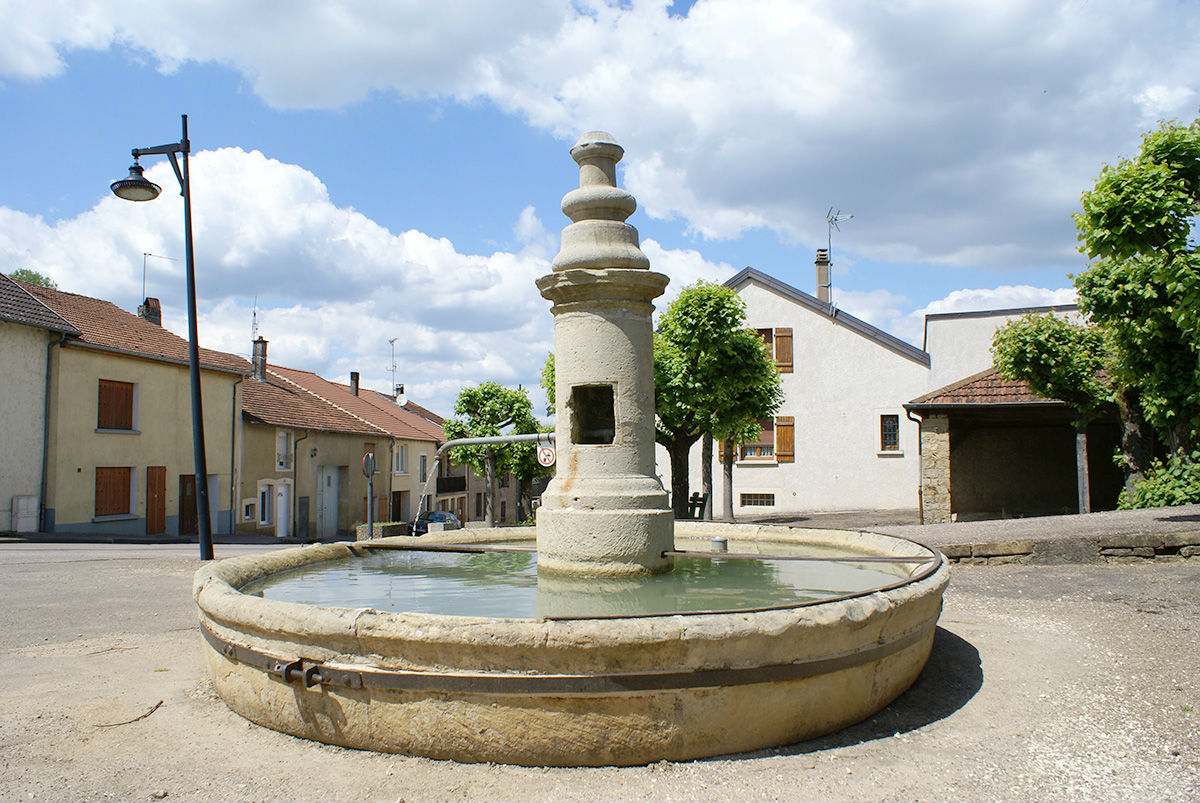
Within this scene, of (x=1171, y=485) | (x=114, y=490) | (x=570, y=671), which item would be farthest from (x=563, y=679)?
(x=114, y=490)

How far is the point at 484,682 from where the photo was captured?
11.5 feet

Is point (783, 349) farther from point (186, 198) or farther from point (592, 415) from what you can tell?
point (592, 415)

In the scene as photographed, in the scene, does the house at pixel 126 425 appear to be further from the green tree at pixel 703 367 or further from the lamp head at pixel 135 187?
the green tree at pixel 703 367

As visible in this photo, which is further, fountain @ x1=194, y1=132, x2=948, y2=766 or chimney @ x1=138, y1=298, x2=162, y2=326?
chimney @ x1=138, y1=298, x2=162, y2=326

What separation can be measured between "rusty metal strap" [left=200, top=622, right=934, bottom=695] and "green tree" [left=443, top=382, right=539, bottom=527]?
1072 inches

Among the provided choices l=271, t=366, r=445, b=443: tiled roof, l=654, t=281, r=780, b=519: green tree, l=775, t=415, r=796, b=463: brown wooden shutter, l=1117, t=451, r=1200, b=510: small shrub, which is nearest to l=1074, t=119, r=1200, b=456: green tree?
l=1117, t=451, r=1200, b=510: small shrub

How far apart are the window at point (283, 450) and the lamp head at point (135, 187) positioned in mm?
16891

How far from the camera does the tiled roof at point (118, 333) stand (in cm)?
2153

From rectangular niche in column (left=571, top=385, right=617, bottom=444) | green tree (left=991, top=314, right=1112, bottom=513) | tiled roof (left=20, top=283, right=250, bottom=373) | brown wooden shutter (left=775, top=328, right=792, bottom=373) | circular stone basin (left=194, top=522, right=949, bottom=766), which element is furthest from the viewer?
brown wooden shutter (left=775, top=328, right=792, bottom=373)

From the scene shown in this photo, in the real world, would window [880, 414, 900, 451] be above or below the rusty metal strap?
above

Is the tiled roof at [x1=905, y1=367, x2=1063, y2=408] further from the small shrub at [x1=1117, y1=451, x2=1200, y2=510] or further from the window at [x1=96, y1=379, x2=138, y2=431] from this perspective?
the window at [x1=96, y1=379, x2=138, y2=431]

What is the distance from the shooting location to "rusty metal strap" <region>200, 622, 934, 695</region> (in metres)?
3.47

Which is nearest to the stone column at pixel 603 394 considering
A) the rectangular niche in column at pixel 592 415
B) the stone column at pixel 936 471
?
the rectangular niche in column at pixel 592 415

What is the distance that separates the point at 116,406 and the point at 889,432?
2274cm
